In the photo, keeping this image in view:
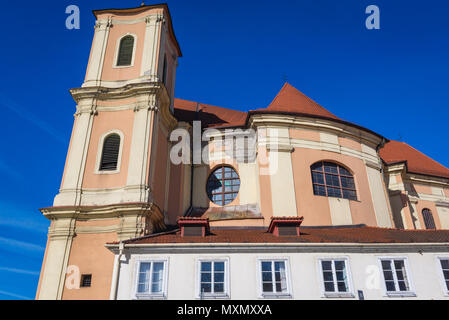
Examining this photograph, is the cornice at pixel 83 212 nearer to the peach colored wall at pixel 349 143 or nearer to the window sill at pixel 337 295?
the window sill at pixel 337 295

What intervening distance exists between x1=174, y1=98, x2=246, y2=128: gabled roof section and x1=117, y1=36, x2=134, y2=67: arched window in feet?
13.2

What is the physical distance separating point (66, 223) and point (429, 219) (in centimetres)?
1954

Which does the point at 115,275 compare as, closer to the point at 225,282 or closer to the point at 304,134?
the point at 225,282

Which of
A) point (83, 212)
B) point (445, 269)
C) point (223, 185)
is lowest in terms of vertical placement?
point (445, 269)

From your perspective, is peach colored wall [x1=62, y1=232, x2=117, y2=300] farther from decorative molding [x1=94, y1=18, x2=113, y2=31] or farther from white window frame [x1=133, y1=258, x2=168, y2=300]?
decorative molding [x1=94, y1=18, x2=113, y2=31]

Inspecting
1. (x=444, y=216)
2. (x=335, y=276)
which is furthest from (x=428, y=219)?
(x=335, y=276)

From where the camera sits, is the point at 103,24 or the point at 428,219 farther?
the point at 428,219

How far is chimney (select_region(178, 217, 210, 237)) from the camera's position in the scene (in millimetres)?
13281

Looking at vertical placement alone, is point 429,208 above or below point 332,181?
above

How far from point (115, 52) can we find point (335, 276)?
1575 centimetres

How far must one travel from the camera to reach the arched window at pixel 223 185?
1912cm

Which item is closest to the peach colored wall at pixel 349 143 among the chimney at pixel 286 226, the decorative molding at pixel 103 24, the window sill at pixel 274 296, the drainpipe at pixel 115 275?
the chimney at pixel 286 226

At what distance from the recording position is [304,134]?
64.7 feet
